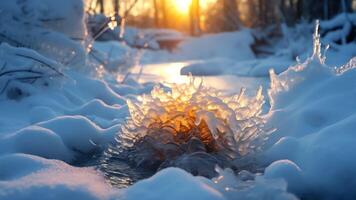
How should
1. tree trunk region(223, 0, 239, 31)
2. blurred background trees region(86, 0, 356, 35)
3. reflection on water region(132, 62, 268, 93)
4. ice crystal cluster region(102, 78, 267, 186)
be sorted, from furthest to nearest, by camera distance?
tree trunk region(223, 0, 239, 31) < blurred background trees region(86, 0, 356, 35) < reflection on water region(132, 62, 268, 93) < ice crystal cluster region(102, 78, 267, 186)

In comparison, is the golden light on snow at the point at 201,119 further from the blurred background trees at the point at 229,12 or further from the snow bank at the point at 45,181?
the blurred background trees at the point at 229,12

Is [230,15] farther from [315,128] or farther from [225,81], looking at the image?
[315,128]

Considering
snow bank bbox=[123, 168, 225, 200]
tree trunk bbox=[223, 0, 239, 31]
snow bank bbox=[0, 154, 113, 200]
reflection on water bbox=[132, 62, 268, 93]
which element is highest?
tree trunk bbox=[223, 0, 239, 31]

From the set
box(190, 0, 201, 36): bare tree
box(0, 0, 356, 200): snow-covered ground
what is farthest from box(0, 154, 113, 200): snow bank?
box(190, 0, 201, 36): bare tree

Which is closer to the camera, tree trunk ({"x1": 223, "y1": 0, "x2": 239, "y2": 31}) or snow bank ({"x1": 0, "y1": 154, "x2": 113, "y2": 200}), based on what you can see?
snow bank ({"x1": 0, "y1": 154, "x2": 113, "y2": 200})

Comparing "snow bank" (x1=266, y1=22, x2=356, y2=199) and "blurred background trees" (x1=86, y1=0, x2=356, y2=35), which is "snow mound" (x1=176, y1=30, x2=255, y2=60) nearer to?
"blurred background trees" (x1=86, y1=0, x2=356, y2=35)

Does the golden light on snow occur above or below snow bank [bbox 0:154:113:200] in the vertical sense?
above
